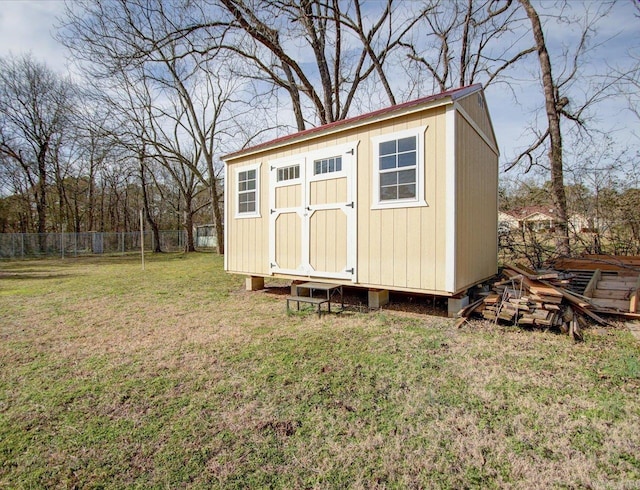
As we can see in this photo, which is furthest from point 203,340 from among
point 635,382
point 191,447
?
point 635,382

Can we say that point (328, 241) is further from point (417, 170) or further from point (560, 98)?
point (560, 98)

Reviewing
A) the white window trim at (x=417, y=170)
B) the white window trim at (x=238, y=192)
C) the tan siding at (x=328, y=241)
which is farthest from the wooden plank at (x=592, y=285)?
the white window trim at (x=238, y=192)

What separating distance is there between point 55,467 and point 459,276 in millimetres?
4435

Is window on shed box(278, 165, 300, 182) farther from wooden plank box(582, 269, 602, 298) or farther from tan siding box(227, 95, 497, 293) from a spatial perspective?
wooden plank box(582, 269, 602, 298)

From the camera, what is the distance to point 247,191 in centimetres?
704

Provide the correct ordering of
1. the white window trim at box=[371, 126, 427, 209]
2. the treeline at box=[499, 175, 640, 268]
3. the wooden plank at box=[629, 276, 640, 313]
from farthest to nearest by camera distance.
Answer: the treeline at box=[499, 175, 640, 268] < the white window trim at box=[371, 126, 427, 209] < the wooden plank at box=[629, 276, 640, 313]

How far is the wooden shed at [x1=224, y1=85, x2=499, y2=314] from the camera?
455cm

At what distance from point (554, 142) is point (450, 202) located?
6.30 metres

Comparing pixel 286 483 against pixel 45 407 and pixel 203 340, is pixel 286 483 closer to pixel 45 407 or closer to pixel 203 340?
pixel 45 407

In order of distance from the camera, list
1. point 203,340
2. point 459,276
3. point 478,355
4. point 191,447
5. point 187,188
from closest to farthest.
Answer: point 191,447
point 478,355
point 203,340
point 459,276
point 187,188

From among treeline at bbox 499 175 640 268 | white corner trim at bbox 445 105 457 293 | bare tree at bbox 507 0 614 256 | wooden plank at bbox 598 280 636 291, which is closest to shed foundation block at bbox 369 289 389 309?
white corner trim at bbox 445 105 457 293

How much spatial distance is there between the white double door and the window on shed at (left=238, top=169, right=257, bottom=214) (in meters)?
0.56

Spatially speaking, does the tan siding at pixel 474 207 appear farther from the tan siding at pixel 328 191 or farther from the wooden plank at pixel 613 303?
the tan siding at pixel 328 191

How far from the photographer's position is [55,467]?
1.88 meters
